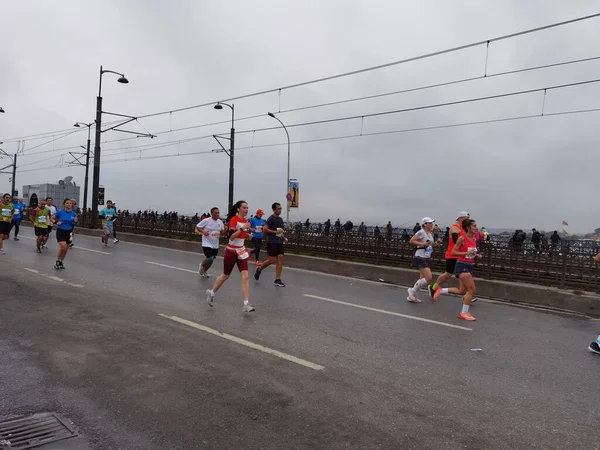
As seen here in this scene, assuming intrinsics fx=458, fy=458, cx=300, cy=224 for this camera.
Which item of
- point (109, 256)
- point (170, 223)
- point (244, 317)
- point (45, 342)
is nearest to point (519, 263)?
point (244, 317)

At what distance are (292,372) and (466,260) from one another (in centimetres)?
439

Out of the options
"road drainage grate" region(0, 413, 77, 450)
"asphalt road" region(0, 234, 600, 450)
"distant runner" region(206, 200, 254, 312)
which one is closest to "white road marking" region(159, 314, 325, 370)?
"asphalt road" region(0, 234, 600, 450)

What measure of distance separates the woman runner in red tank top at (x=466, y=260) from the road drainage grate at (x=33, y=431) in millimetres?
6134

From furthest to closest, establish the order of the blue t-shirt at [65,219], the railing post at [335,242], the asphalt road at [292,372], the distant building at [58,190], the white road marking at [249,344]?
the distant building at [58,190] → the railing post at [335,242] → the blue t-shirt at [65,219] → the white road marking at [249,344] → the asphalt road at [292,372]

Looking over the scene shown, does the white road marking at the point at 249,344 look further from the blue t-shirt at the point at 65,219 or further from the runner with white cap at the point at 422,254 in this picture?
the blue t-shirt at the point at 65,219

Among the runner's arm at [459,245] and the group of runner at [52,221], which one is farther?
the group of runner at [52,221]

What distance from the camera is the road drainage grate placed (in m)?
3.08

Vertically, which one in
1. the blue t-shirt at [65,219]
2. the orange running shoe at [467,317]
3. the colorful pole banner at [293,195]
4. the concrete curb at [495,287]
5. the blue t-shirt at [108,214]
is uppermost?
the colorful pole banner at [293,195]

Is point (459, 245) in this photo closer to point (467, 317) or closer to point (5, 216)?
point (467, 317)

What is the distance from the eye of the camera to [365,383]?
4.33m

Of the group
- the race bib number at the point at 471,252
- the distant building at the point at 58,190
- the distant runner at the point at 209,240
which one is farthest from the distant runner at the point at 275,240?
the distant building at the point at 58,190

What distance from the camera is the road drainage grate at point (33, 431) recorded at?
3.08m

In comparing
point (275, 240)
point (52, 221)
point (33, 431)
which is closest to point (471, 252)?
point (275, 240)

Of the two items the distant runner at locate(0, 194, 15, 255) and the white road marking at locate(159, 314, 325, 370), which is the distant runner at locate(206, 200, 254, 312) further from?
the distant runner at locate(0, 194, 15, 255)
